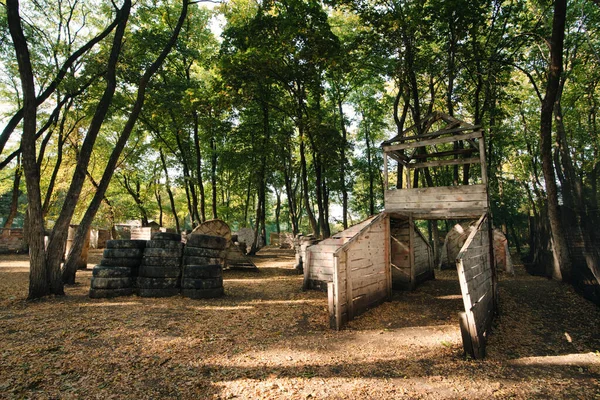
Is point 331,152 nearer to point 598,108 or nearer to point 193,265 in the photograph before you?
point 193,265

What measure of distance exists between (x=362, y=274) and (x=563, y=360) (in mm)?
3907

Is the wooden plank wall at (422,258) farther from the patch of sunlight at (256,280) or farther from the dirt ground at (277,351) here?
the patch of sunlight at (256,280)

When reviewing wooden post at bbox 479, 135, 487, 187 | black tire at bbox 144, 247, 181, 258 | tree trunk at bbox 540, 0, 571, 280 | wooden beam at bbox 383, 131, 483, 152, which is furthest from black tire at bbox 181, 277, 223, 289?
tree trunk at bbox 540, 0, 571, 280

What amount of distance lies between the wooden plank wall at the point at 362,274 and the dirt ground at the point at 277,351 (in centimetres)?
33

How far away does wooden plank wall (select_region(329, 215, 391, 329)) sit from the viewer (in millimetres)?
6465

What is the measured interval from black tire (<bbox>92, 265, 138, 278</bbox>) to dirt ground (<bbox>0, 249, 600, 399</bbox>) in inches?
28.1

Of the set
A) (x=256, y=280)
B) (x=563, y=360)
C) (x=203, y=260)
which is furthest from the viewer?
(x=256, y=280)

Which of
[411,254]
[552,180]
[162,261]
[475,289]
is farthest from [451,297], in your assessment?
[162,261]

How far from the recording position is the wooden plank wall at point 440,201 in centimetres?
866

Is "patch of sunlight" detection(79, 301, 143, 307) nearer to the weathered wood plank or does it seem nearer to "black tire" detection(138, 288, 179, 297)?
"black tire" detection(138, 288, 179, 297)

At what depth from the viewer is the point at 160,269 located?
8.63 metres

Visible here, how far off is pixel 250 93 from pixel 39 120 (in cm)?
1524

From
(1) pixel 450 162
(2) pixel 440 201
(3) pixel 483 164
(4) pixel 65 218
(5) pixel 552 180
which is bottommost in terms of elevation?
(4) pixel 65 218

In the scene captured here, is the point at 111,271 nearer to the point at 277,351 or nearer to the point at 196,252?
the point at 196,252
